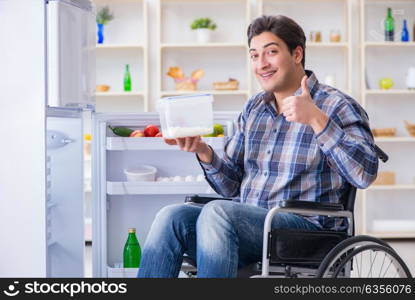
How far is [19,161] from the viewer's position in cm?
254

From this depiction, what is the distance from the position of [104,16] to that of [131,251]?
281 cm

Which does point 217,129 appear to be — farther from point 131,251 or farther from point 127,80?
point 127,80

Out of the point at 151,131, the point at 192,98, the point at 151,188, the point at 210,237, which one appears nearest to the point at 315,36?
the point at 151,131

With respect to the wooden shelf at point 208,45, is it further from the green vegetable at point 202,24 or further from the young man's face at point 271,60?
the young man's face at point 271,60

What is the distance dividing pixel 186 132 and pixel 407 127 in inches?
150

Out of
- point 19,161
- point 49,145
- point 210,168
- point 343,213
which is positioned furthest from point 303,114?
point 49,145

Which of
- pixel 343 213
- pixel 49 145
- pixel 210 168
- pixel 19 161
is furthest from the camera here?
pixel 49 145

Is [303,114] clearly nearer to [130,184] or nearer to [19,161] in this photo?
[19,161]

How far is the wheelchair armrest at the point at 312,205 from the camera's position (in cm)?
191

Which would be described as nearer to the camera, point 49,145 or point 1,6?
point 1,6

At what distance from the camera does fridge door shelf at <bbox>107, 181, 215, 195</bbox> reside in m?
3.22

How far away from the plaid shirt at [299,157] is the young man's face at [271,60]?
77 millimetres

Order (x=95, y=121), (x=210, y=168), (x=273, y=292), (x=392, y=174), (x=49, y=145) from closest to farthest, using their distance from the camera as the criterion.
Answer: (x=273, y=292), (x=210, y=168), (x=49, y=145), (x=95, y=121), (x=392, y=174)

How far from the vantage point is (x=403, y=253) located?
475 cm
